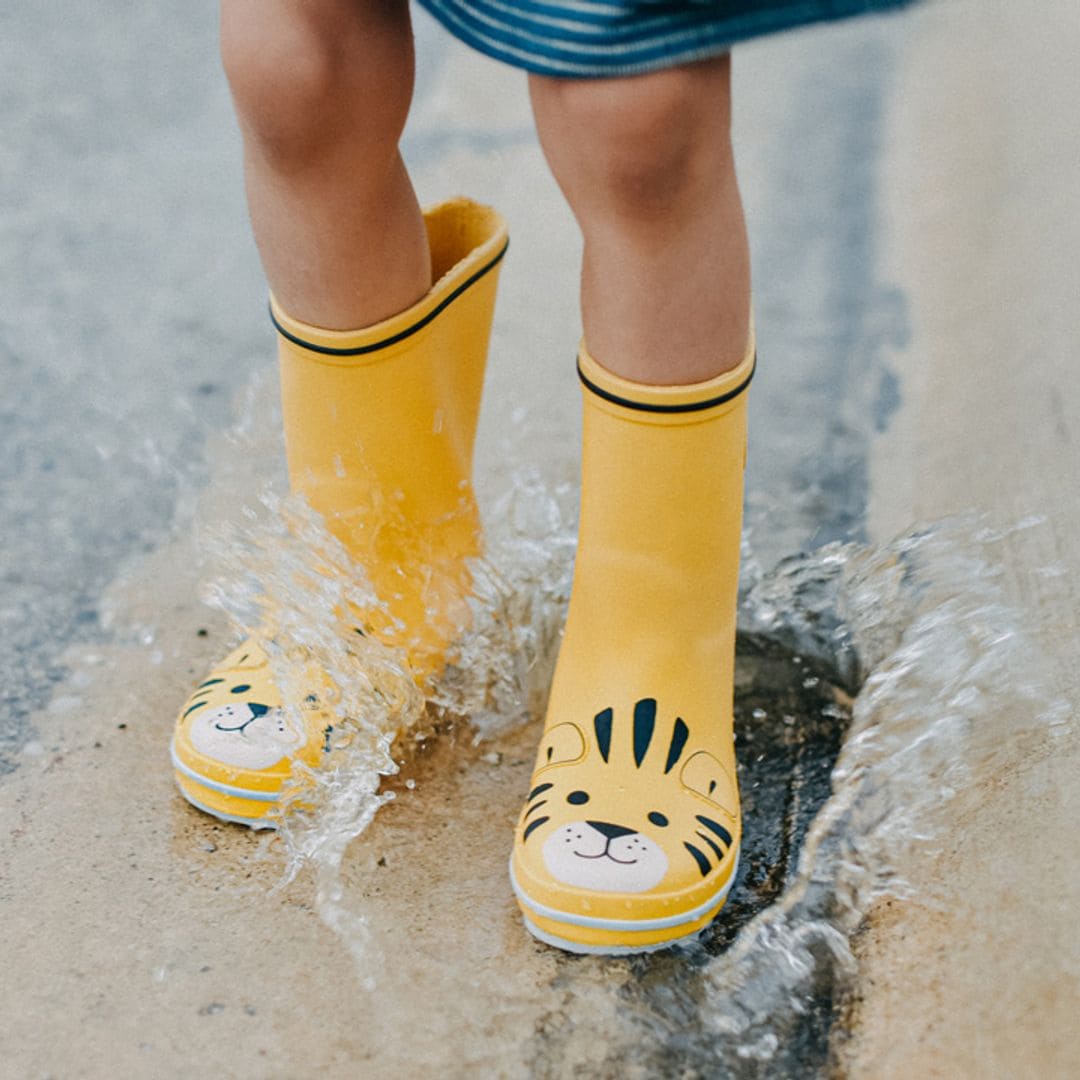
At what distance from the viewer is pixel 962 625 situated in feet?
3.68

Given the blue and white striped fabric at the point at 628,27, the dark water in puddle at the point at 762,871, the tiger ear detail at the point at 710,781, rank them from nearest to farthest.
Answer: the blue and white striped fabric at the point at 628,27
the dark water in puddle at the point at 762,871
the tiger ear detail at the point at 710,781

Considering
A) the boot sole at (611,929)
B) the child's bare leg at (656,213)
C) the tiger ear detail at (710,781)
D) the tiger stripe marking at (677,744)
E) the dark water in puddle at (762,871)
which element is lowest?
the dark water in puddle at (762,871)

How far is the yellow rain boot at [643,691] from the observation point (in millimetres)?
892

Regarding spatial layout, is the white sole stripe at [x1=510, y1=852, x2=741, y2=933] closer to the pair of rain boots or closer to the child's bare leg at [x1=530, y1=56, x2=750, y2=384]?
the pair of rain boots

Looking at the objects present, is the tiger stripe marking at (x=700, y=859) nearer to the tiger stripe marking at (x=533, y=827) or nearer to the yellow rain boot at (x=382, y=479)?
the tiger stripe marking at (x=533, y=827)

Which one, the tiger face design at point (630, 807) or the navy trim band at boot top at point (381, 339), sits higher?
the navy trim band at boot top at point (381, 339)

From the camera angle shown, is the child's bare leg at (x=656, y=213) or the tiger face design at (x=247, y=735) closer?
the child's bare leg at (x=656, y=213)

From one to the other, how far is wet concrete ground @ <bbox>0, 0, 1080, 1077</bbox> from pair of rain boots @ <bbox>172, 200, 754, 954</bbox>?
6 centimetres

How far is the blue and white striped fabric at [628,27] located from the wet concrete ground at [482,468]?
0.56m

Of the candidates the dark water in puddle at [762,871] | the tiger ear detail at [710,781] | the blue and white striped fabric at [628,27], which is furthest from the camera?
the tiger ear detail at [710,781]

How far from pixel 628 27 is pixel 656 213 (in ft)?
0.39

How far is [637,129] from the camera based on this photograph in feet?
2.49

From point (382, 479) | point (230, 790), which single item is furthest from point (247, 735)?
point (382, 479)

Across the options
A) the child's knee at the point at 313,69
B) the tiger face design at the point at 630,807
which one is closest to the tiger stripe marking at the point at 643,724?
the tiger face design at the point at 630,807
